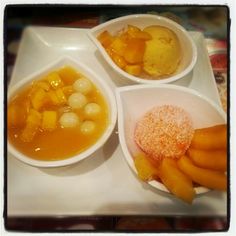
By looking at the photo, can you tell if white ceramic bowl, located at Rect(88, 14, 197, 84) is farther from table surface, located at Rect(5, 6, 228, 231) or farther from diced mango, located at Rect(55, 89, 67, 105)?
diced mango, located at Rect(55, 89, 67, 105)

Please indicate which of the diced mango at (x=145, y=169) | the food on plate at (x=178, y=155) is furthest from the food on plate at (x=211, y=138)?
the diced mango at (x=145, y=169)

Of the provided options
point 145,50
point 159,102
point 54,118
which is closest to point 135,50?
point 145,50

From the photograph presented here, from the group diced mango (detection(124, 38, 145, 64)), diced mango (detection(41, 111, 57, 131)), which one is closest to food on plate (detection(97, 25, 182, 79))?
diced mango (detection(124, 38, 145, 64))

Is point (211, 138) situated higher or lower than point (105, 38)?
lower

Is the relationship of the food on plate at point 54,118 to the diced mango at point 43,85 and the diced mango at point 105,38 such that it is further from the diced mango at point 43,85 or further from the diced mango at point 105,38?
the diced mango at point 105,38

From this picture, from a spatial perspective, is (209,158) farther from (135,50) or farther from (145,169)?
(135,50)
